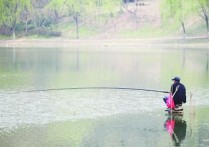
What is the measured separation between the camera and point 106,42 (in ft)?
322

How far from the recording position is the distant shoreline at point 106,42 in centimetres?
8875

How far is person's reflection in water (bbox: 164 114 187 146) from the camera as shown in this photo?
2173 cm

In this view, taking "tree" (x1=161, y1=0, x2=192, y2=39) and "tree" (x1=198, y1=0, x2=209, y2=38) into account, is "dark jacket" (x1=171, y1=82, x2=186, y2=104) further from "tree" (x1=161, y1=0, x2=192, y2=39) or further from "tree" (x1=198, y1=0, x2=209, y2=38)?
"tree" (x1=161, y1=0, x2=192, y2=39)

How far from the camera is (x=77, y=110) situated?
92.0ft

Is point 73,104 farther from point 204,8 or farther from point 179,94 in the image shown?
point 204,8

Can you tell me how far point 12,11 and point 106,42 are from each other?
22.4 meters

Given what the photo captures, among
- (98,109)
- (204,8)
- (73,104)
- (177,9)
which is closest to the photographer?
(98,109)

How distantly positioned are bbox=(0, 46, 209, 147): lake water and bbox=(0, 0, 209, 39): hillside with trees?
167ft

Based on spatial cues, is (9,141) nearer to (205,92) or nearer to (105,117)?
Result: (105,117)

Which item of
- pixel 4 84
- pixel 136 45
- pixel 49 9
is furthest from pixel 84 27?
pixel 4 84

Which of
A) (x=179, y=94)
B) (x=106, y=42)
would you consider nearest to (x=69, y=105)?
(x=179, y=94)

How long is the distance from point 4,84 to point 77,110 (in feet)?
43.3

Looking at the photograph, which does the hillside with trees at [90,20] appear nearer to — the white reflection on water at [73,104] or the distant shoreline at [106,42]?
the distant shoreline at [106,42]

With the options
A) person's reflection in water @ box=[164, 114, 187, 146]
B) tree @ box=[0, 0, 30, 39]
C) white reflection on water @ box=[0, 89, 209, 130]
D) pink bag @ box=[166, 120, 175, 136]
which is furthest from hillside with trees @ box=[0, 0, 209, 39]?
pink bag @ box=[166, 120, 175, 136]
